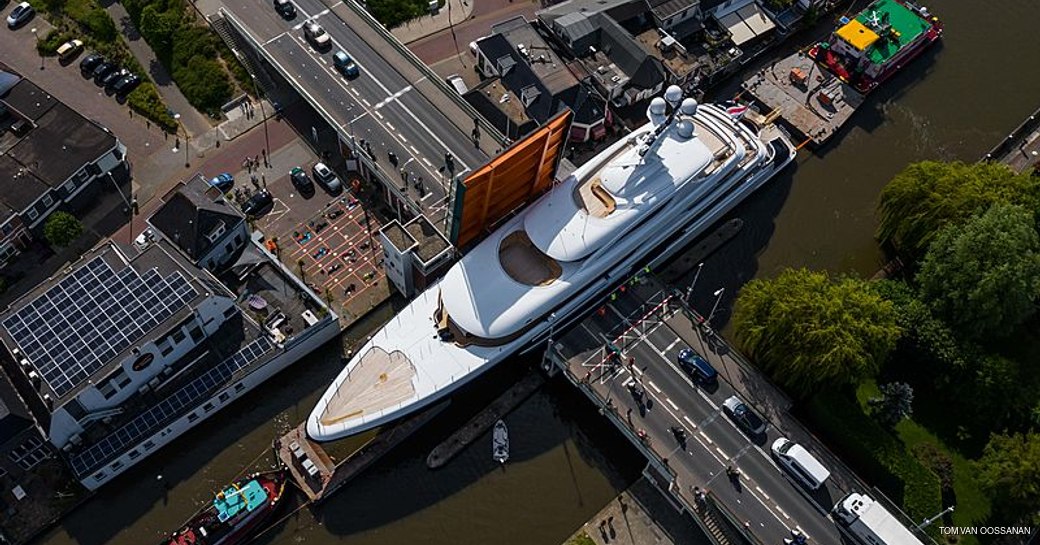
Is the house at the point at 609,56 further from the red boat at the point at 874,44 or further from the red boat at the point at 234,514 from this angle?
the red boat at the point at 234,514

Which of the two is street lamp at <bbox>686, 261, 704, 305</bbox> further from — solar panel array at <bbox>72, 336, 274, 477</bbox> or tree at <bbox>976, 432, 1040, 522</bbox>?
solar panel array at <bbox>72, 336, 274, 477</bbox>

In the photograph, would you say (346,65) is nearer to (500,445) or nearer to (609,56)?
(609,56)

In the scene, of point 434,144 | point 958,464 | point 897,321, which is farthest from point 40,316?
point 958,464

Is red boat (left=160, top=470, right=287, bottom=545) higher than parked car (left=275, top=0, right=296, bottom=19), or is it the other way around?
parked car (left=275, top=0, right=296, bottom=19)

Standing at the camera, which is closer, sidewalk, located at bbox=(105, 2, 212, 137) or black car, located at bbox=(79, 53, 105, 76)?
sidewalk, located at bbox=(105, 2, 212, 137)

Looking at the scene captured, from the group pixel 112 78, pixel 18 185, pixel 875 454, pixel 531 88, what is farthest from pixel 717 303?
pixel 112 78

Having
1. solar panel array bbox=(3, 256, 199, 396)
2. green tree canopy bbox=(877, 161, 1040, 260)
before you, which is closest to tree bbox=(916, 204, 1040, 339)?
green tree canopy bbox=(877, 161, 1040, 260)

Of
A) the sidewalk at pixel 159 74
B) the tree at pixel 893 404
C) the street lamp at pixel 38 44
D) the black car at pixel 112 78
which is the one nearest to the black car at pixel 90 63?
the black car at pixel 112 78
